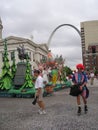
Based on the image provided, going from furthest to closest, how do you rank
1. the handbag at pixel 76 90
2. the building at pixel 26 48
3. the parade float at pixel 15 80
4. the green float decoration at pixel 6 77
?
the building at pixel 26 48 → the green float decoration at pixel 6 77 → the parade float at pixel 15 80 → the handbag at pixel 76 90

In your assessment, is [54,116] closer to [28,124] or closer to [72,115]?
[72,115]

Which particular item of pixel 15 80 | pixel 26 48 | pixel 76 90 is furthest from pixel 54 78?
pixel 26 48

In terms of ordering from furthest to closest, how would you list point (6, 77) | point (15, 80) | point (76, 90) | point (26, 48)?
point (26, 48)
point (15, 80)
point (6, 77)
point (76, 90)

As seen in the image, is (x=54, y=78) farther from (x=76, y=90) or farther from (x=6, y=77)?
(x=76, y=90)

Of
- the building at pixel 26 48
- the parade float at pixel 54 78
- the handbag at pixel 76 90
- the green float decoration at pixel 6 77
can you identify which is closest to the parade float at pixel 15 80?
the green float decoration at pixel 6 77

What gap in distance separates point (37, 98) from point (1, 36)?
91.7 meters

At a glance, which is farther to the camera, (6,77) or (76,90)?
(6,77)

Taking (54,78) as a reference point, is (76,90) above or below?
below

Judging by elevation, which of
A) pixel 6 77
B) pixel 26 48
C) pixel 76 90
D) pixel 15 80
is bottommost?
pixel 76 90

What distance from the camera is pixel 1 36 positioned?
10100 centimetres

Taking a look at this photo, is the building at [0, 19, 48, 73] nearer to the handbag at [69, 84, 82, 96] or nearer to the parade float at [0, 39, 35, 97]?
the parade float at [0, 39, 35, 97]

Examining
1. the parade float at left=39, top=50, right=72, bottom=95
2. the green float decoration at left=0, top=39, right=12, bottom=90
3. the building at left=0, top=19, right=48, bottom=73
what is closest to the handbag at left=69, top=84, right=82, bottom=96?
the parade float at left=39, top=50, right=72, bottom=95

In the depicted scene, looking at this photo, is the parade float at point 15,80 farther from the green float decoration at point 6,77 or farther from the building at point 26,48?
the building at point 26,48

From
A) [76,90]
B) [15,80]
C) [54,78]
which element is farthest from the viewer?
[54,78]
